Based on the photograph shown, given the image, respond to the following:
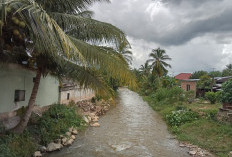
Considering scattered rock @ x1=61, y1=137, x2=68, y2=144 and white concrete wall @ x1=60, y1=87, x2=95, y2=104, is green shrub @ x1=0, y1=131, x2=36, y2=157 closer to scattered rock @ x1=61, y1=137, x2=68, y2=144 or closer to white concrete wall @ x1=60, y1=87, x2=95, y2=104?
scattered rock @ x1=61, y1=137, x2=68, y2=144

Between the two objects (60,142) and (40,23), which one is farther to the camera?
(60,142)

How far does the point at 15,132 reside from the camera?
17.8 ft

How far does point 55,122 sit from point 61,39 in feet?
17.7

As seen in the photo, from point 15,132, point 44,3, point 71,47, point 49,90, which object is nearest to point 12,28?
point 71,47

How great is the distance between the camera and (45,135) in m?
6.19

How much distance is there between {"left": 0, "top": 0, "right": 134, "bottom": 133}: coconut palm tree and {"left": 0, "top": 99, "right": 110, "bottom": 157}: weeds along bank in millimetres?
527

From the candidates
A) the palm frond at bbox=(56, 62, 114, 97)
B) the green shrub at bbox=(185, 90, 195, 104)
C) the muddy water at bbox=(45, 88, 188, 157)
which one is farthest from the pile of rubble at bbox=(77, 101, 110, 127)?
the green shrub at bbox=(185, 90, 195, 104)

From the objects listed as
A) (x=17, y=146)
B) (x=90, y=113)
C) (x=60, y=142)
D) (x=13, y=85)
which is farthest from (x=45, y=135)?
(x=90, y=113)

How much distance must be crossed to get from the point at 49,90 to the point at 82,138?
3.22 m

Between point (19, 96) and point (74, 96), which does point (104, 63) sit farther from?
point (74, 96)

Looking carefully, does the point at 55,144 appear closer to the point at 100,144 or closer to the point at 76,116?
the point at 100,144

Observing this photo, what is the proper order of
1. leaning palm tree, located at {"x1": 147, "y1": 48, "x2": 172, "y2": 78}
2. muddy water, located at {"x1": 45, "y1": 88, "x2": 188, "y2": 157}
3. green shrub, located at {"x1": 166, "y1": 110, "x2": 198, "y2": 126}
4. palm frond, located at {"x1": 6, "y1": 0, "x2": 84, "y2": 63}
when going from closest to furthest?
palm frond, located at {"x1": 6, "y1": 0, "x2": 84, "y2": 63} < muddy water, located at {"x1": 45, "y1": 88, "x2": 188, "y2": 157} < green shrub, located at {"x1": 166, "y1": 110, "x2": 198, "y2": 126} < leaning palm tree, located at {"x1": 147, "y1": 48, "x2": 172, "y2": 78}

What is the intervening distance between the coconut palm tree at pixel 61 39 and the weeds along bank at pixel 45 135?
527mm

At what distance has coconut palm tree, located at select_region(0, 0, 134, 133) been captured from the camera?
3.01 m
